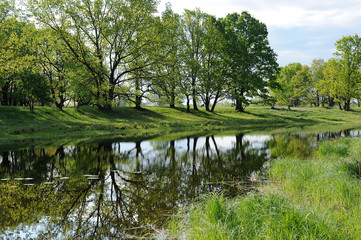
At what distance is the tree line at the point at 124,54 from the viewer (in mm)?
28828

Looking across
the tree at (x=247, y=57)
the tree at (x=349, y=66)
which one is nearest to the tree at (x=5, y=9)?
the tree at (x=247, y=57)

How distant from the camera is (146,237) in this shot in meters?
4.48

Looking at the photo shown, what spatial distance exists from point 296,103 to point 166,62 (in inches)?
2170

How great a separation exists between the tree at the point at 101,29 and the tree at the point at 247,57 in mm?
15654

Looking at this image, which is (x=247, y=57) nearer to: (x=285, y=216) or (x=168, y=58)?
(x=168, y=58)

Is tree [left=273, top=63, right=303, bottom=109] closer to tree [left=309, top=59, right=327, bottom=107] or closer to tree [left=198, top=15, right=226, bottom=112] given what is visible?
tree [left=309, top=59, right=327, bottom=107]

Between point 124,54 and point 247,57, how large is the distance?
67.0ft

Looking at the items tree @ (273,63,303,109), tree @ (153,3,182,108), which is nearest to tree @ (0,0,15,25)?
tree @ (153,3,182,108)

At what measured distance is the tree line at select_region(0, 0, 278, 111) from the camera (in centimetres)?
2880

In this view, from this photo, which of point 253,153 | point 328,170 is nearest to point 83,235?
point 328,170

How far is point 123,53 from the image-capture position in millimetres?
32719

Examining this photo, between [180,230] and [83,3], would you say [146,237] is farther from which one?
[83,3]

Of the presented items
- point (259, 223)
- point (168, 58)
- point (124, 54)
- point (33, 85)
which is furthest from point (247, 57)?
point (259, 223)

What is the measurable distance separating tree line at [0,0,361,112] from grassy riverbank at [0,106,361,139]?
202 cm
